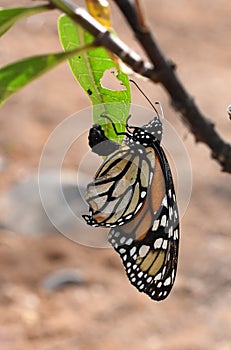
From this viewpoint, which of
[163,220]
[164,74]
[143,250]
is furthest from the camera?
[143,250]

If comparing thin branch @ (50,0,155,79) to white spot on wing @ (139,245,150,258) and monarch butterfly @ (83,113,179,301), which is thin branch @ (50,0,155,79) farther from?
white spot on wing @ (139,245,150,258)

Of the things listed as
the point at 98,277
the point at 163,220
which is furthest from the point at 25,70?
the point at 98,277

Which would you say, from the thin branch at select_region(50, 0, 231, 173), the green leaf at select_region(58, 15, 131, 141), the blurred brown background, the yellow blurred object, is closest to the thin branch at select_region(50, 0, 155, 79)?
the thin branch at select_region(50, 0, 231, 173)

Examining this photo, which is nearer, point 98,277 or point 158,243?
point 158,243

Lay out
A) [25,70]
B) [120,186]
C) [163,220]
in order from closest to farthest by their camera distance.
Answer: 1. [25,70]
2. [120,186]
3. [163,220]

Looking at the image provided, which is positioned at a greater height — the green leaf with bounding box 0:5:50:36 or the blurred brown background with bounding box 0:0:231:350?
the blurred brown background with bounding box 0:0:231:350

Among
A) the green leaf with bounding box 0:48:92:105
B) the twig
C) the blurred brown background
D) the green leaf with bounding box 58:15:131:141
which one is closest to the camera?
the twig

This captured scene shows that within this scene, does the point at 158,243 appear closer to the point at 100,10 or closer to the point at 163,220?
the point at 163,220
